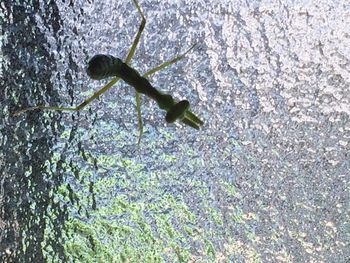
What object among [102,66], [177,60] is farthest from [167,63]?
[102,66]

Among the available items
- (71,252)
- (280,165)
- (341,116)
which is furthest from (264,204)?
(71,252)

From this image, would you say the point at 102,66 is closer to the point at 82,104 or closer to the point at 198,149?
the point at 82,104

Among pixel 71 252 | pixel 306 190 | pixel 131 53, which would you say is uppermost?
pixel 131 53

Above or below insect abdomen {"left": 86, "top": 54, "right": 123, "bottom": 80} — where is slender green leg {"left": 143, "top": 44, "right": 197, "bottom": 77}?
above

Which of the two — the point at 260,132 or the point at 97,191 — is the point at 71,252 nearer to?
the point at 97,191

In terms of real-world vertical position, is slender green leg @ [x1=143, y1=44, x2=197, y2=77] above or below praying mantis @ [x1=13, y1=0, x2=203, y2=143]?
above
